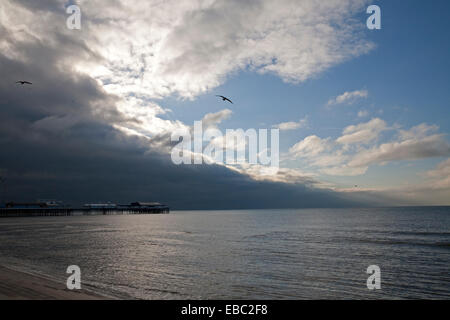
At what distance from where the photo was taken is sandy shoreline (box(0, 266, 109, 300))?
1397 centimetres

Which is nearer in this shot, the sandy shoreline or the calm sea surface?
the sandy shoreline

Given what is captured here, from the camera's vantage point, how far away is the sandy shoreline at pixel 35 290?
1397 cm

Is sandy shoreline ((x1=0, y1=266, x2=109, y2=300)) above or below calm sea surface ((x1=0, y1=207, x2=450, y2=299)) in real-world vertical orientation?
above

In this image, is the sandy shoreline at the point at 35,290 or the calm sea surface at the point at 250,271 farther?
the calm sea surface at the point at 250,271

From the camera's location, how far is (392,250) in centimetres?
3541

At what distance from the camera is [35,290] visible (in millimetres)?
15180

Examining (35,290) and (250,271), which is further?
(250,271)

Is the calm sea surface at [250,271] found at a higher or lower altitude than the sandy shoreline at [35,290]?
lower

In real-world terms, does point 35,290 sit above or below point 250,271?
above
